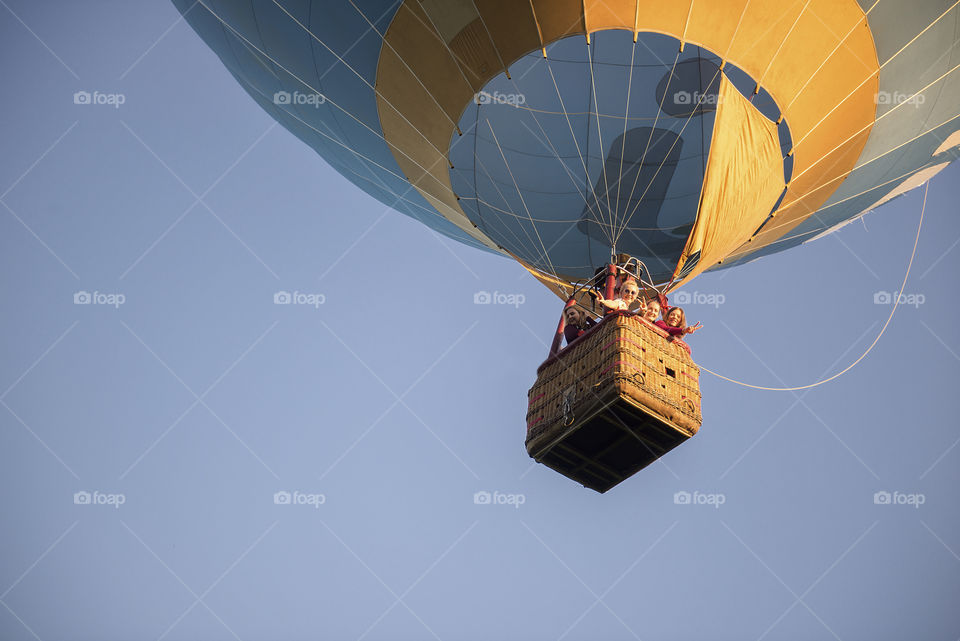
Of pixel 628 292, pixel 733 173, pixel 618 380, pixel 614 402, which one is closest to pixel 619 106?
pixel 733 173

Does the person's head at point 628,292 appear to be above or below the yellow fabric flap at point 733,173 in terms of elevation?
below

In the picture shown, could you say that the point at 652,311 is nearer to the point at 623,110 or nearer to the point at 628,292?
the point at 628,292

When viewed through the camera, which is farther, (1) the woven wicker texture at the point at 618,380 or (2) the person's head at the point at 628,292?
(2) the person's head at the point at 628,292

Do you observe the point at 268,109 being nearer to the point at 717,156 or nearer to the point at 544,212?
the point at 544,212

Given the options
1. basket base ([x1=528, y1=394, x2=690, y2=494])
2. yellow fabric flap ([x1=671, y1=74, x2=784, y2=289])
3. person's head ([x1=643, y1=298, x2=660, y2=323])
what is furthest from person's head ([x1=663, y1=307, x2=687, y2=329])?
basket base ([x1=528, y1=394, x2=690, y2=494])

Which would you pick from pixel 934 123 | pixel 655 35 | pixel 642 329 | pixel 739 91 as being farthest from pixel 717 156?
pixel 934 123

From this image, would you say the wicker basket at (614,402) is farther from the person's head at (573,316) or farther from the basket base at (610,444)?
the person's head at (573,316)

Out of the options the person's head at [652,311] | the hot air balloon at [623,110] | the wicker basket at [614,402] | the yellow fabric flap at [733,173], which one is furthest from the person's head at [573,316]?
the yellow fabric flap at [733,173]

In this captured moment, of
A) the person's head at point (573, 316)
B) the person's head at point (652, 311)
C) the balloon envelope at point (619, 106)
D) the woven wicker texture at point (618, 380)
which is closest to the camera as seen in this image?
the woven wicker texture at point (618, 380)
